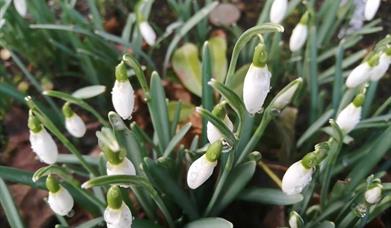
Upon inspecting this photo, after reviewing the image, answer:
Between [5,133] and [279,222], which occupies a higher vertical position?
[5,133]

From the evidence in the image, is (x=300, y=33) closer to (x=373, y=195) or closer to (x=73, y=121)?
(x=373, y=195)

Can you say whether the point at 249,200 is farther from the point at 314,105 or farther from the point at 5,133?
the point at 5,133

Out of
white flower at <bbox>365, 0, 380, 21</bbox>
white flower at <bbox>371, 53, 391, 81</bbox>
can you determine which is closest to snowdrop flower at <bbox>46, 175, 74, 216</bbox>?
white flower at <bbox>371, 53, 391, 81</bbox>

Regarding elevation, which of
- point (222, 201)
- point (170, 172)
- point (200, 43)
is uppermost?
point (200, 43)

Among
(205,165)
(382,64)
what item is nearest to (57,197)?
(205,165)

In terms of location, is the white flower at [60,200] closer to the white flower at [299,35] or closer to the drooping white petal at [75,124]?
the drooping white petal at [75,124]

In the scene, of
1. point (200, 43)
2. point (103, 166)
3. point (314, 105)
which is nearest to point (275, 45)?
point (314, 105)
